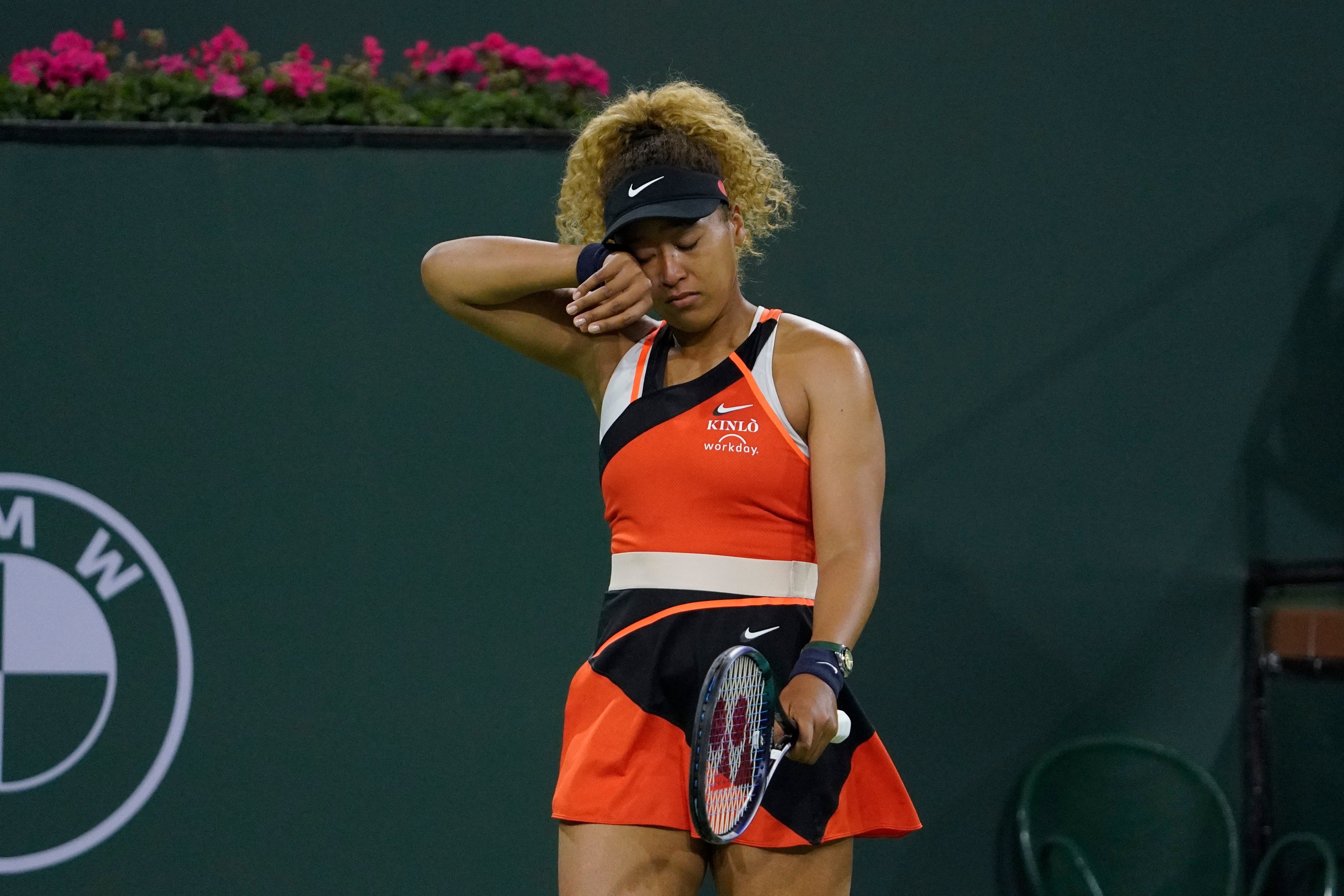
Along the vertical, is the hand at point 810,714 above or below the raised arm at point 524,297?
below

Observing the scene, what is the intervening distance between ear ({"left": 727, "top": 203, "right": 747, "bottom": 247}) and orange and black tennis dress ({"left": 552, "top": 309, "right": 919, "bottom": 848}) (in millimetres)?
→ 240

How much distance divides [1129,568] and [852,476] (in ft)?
8.05

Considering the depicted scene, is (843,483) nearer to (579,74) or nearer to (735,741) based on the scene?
(735,741)

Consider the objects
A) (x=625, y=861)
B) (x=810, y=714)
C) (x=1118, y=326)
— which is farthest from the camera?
(x=1118, y=326)

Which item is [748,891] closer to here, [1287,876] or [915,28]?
[1287,876]

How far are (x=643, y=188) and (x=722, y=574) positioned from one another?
2.05ft

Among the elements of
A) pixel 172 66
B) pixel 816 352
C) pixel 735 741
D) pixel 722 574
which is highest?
pixel 172 66

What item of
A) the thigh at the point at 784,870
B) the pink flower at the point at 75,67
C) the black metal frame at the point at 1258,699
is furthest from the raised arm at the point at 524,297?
the black metal frame at the point at 1258,699

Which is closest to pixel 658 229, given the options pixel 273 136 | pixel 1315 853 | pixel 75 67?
pixel 273 136

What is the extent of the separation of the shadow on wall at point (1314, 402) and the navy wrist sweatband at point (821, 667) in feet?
9.54

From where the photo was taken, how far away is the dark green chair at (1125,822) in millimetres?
4059

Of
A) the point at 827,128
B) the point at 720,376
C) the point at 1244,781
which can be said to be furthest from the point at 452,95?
the point at 1244,781

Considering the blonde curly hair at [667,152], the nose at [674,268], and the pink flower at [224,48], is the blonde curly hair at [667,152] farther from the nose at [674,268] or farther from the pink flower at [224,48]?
the pink flower at [224,48]

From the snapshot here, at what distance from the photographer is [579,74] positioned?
378 cm
